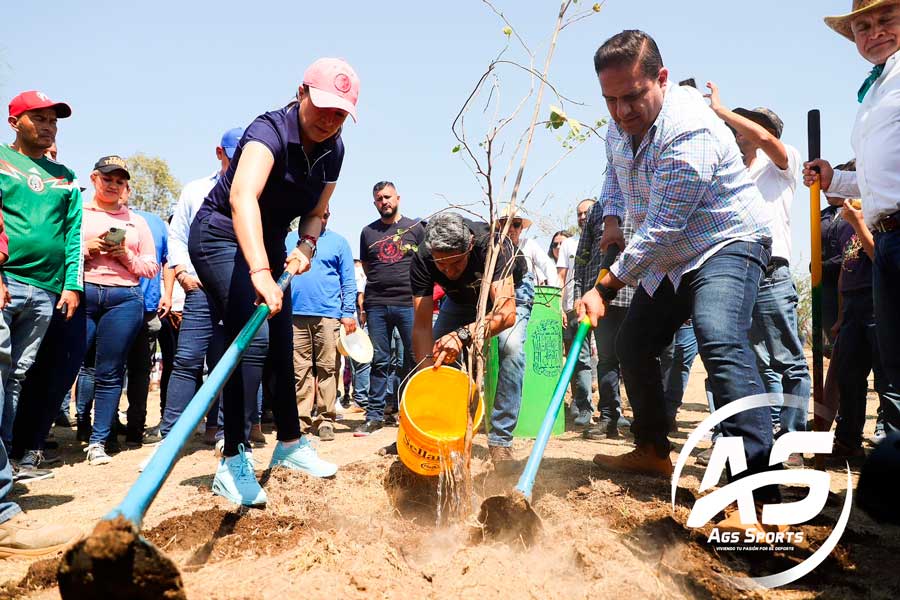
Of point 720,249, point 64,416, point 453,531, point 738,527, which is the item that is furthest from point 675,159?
point 64,416

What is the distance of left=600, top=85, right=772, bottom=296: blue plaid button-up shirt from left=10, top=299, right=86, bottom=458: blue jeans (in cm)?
333

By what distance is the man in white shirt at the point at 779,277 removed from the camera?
4.63m

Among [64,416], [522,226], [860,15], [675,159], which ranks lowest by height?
[64,416]

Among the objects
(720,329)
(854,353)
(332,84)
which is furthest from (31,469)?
(854,353)

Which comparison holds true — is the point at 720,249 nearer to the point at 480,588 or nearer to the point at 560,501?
the point at 560,501

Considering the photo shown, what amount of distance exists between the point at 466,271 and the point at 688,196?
1.52m

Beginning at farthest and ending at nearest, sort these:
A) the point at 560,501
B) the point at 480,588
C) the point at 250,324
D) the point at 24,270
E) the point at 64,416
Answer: the point at 64,416 → the point at 24,270 → the point at 560,501 → the point at 250,324 → the point at 480,588

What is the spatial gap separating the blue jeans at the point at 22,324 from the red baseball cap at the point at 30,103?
102cm

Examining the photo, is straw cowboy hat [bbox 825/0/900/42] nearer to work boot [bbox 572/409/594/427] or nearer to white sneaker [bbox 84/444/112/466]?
work boot [bbox 572/409/594/427]

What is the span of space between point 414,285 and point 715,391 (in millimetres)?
1994

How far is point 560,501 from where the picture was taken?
3.45 metres

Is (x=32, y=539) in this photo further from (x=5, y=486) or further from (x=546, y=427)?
(x=546, y=427)

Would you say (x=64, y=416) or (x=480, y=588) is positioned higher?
(x=480, y=588)

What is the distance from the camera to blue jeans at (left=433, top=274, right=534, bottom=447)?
15.0 feet
